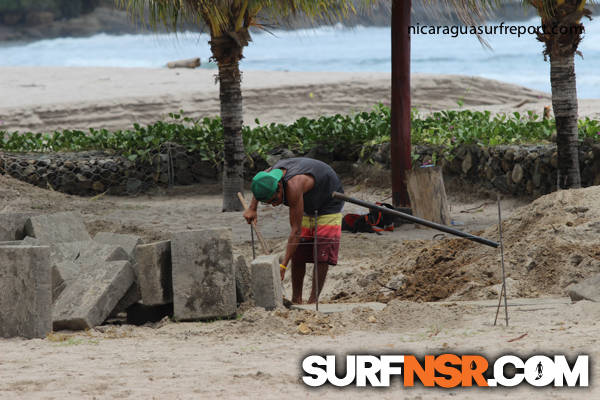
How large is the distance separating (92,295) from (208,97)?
47.0ft

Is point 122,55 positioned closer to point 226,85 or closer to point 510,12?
point 510,12

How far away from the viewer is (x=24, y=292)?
4664 mm

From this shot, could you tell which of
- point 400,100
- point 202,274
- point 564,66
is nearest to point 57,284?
point 202,274

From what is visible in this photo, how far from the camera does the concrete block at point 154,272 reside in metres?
4.98

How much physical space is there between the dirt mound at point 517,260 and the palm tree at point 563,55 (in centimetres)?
171

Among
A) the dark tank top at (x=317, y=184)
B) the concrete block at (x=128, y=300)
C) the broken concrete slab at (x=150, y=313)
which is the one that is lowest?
the broken concrete slab at (x=150, y=313)

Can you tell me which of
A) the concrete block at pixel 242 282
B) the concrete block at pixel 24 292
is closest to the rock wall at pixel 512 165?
the concrete block at pixel 242 282

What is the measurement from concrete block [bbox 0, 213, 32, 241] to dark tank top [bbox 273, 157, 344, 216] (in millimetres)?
2341

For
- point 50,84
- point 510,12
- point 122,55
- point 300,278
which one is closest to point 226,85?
point 300,278

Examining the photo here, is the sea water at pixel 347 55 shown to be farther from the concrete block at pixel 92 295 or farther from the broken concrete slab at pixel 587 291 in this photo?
the concrete block at pixel 92 295

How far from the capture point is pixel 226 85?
10398mm

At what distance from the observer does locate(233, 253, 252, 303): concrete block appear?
5.36 m

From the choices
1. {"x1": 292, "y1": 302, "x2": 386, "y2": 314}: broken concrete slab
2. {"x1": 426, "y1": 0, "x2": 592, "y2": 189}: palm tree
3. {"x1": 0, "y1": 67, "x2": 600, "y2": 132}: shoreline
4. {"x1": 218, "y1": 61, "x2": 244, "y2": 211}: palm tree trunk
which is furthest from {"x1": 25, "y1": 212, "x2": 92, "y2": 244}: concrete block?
{"x1": 0, "y1": 67, "x2": 600, "y2": 132}: shoreline

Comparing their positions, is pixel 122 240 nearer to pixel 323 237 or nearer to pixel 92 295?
pixel 92 295
